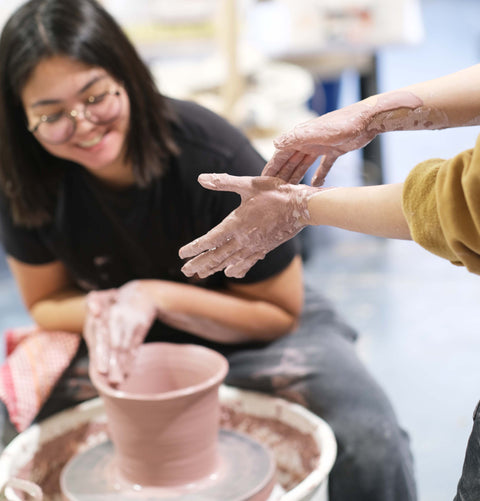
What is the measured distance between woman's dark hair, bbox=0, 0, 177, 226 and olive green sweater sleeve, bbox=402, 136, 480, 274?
68 cm

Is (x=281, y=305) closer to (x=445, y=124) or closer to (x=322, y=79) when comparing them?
(x=445, y=124)

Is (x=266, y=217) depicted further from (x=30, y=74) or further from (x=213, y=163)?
(x=30, y=74)

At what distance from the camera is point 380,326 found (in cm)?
234

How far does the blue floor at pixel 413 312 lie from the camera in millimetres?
1447

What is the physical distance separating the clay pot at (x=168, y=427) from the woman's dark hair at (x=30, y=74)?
38cm

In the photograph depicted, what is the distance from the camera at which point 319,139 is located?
779 millimetres

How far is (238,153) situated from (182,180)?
12cm

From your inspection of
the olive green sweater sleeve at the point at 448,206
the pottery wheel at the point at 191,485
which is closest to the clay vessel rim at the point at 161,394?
the pottery wheel at the point at 191,485

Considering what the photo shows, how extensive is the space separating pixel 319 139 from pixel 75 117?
1.75 feet

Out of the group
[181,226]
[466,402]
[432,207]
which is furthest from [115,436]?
[466,402]

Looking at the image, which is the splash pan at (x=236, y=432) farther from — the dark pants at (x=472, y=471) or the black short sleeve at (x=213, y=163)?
the dark pants at (x=472, y=471)

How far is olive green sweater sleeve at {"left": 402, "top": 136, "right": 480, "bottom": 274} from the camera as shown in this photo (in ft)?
2.06

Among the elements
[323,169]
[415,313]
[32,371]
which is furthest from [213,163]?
Answer: [415,313]

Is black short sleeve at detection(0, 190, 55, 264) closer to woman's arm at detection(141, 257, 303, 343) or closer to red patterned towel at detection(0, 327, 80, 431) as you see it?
red patterned towel at detection(0, 327, 80, 431)
